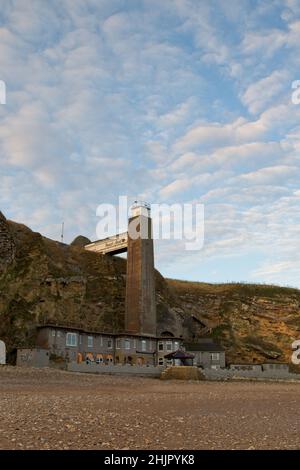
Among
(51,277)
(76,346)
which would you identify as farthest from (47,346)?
(51,277)

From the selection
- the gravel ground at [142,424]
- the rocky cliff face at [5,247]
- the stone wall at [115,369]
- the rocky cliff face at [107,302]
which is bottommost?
the stone wall at [115,369]

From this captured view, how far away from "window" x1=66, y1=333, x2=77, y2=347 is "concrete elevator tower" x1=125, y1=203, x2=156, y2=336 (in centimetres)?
1070

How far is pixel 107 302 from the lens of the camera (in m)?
69.5

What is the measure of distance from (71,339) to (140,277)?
1516 cm

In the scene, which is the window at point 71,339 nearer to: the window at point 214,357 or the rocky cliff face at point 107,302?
the rocky cliff face at point 107,302

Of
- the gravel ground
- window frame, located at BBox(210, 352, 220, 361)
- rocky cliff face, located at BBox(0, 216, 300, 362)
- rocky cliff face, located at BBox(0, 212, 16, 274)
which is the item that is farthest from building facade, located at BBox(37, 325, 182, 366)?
the gravel ground

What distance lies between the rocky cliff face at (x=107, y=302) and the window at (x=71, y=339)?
3.24 metres

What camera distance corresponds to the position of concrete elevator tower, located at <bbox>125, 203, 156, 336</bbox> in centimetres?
6538

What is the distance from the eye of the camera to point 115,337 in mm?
61969

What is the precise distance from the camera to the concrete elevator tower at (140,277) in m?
65.4

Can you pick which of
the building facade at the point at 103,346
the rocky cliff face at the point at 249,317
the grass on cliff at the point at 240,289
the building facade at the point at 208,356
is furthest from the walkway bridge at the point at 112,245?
the building facade at the point at 208,356

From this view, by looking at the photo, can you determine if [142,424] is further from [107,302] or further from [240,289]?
[240,289]

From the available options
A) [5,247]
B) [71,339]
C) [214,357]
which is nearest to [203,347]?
[214,357]

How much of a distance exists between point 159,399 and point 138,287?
134ft
